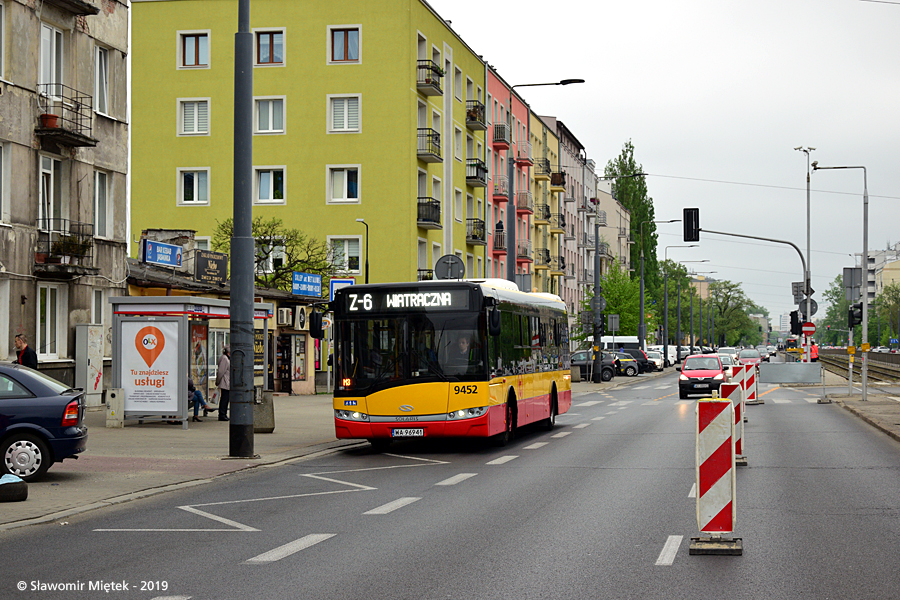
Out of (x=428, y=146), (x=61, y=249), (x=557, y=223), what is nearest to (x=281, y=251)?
(x=428, y=146)

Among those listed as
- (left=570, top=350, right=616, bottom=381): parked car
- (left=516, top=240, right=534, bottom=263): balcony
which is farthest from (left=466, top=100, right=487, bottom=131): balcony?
(left=570, top=350, right=616, bottom=381): parked car

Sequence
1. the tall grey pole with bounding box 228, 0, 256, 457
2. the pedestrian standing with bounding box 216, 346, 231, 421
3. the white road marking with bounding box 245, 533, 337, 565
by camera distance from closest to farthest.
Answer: the white road marking with bounding box 245, 533, 337, 565, the tall grey pole with bounding box 228, 0, 256, 457, the pedestrian standing with bounding box 216, 346, 231, 421

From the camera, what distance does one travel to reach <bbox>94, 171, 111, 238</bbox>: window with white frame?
1241 inches

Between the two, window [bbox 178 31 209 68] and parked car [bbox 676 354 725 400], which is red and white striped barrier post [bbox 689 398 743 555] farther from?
window [bbox 178 31 209 68]

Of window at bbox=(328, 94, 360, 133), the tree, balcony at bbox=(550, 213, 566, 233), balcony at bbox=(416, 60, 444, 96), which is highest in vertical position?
balcony at bbox=(416, 60, 444, 96)

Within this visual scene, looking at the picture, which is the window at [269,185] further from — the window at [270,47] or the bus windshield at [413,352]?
the bus windshield at [413,352]

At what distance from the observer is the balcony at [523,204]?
259 ft

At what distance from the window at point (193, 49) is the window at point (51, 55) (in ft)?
94.9

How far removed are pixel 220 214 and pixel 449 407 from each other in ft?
137

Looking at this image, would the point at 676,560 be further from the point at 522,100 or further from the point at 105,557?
the point at 522,100

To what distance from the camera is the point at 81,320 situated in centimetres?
3014

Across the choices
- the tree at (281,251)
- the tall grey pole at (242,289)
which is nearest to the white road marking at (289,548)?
the tall grey pole at (242,289)

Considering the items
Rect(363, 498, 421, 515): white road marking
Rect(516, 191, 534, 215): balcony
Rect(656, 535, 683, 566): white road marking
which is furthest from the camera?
Rect(516, 191, 534, 215): balcony

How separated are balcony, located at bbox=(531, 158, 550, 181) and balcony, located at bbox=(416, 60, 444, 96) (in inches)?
1093
